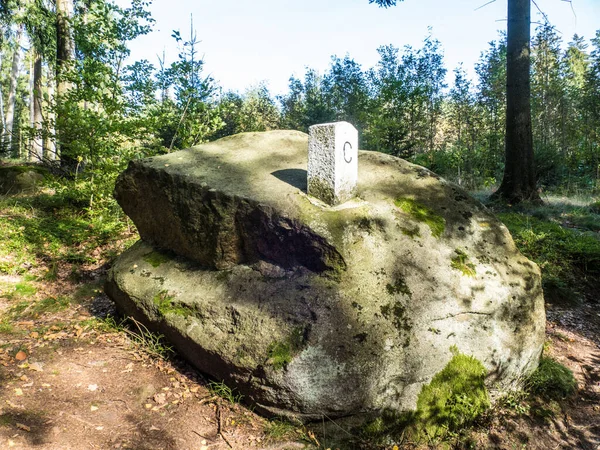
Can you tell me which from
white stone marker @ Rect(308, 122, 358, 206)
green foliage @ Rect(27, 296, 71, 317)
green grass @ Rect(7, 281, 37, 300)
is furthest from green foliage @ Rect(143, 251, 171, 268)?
green grass @ Rect(7, 281, 37, 300)

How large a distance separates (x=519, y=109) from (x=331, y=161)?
19.8ft

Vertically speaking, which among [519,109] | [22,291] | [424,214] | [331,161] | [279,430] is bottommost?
[279,430]

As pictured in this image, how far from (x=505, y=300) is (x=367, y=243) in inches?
51.8

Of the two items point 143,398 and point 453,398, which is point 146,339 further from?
point 453,398

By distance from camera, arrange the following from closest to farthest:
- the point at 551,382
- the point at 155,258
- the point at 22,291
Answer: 1. the point at 551,382
2. the point at 155,258
3. the point at 22,291

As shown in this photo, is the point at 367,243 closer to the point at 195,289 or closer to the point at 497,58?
the point at 195,289

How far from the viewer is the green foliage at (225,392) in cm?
302

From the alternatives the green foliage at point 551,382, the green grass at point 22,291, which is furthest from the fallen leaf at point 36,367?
the green foliage at point 551,382

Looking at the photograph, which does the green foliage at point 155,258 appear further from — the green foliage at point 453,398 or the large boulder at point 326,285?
the green foliage at point 453,398

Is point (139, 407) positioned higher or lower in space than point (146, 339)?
lower

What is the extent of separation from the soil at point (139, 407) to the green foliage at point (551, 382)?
0.27 ft

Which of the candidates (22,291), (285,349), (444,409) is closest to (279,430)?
(285,349)

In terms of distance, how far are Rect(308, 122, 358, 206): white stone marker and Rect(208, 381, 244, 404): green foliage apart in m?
1.81

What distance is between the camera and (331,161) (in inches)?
133
